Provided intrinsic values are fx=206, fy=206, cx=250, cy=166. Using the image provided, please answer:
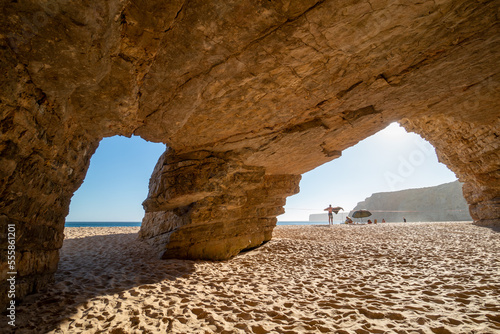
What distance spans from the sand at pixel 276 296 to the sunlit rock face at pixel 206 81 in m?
1.26

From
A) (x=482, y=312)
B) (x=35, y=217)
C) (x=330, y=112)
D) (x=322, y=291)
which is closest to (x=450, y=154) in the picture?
(x=330, y=112)

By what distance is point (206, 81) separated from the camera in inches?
179

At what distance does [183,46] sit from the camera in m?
3.75

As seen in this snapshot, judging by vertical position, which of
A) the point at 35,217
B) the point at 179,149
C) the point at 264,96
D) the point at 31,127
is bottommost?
the point at 35,217

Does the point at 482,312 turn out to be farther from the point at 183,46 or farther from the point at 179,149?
the point at 179,149

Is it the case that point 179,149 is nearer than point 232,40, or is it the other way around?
point 232,40

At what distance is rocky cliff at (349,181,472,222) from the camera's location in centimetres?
4747

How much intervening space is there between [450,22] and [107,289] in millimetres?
9049

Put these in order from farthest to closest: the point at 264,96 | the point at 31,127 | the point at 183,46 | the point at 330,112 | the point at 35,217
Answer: the point at 330,112
the point at 264,96
the point at 35,217
the point at 183,46
the point at 31,127

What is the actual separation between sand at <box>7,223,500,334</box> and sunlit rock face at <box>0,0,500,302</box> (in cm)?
126

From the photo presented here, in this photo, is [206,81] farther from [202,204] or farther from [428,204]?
[428,204]

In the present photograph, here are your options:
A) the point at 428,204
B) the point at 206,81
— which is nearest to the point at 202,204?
the point at 206,81

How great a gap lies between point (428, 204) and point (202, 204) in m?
69.9

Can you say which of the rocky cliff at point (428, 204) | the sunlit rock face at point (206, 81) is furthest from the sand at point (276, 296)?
the rocky cliff at point (428, 204)
